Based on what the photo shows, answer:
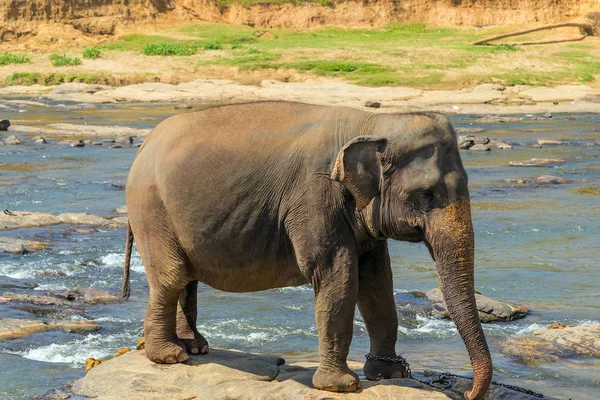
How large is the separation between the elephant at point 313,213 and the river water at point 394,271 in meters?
1.72

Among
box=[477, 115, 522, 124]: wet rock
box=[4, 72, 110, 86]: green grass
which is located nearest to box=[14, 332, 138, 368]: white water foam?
box=[477, 115, 522, 124]: wet rock

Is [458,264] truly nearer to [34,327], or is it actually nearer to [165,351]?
[165,351]

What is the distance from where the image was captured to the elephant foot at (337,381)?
6934 mm

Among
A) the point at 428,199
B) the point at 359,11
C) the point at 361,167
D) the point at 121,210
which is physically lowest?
the point at 121,210

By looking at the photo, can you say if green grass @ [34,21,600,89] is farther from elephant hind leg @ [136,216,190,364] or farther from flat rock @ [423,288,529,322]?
elephant hind leg @ [136,216,190,364]

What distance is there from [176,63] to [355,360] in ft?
130

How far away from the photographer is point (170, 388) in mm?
7301

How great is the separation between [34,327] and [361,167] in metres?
4.78

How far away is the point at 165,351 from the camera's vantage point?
25.1 feet

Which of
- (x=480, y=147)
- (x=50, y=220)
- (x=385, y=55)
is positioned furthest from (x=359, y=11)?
(x=50, y=220)

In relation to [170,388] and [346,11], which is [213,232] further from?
[346,11]

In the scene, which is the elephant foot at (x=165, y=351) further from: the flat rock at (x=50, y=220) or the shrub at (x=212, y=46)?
the shrub at (x=212, y=46)

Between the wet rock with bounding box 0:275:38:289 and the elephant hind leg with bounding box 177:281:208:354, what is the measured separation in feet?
15.1

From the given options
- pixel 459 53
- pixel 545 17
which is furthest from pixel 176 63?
pixel 545 17
